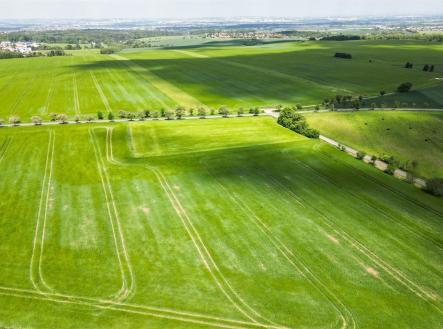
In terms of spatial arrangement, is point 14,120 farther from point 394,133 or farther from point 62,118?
point 394,133

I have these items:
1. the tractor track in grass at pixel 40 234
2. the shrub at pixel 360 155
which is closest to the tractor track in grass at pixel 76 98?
the tractor track in grass at pixel 40 234

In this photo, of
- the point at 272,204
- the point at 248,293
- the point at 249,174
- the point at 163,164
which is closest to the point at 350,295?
the point at 248,293

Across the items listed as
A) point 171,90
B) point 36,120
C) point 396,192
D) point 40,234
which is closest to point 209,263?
point 40,234

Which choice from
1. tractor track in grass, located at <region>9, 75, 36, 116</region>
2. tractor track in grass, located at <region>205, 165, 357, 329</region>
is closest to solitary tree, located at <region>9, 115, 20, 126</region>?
tractor track in grass, located at <region>9, 75, 36, 116</region>

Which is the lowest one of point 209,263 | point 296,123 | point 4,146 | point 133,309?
point 133,309

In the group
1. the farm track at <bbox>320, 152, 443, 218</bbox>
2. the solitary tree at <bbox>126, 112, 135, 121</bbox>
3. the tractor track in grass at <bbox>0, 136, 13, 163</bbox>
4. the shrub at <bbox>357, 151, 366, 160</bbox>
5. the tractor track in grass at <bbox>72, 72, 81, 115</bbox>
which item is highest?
the tractor track in grass at <bbox>72, 72, 81, 115</bbox>

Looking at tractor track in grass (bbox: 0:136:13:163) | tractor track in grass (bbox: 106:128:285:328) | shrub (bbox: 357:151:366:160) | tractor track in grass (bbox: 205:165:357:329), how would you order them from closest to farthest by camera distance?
1. tractor track in grass (bbox: 205:165:357:329)
2. tractor track in grass (bbox: 106:128:285:328)
3. tractor track in grass (bbox: 0:136:13:163)
4. shrub (bbox: 357:151:366:160)

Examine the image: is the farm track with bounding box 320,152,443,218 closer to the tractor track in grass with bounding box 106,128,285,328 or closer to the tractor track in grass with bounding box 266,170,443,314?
the tractor track in grass with bounding box 266,170,443,314
